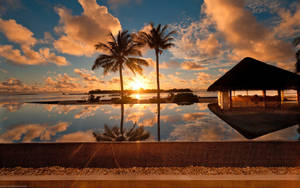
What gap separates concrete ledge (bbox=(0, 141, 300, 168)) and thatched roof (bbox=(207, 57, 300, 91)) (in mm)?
7431

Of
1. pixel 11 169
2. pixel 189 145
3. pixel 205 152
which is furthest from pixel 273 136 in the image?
pixel 11 169

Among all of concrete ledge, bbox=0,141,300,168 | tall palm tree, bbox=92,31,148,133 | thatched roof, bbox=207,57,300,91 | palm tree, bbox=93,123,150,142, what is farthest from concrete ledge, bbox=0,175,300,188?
tall palm tree, bbox=92,31,148,133

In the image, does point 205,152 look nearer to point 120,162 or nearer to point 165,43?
point 120,162

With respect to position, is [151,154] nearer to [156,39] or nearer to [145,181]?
[145,181]

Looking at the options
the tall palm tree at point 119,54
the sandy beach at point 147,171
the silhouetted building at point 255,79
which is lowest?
the sandy beach at point 147,171

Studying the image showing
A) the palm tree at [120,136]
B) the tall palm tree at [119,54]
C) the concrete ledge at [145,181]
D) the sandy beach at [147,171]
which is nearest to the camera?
the concrete ledge at [145,181]

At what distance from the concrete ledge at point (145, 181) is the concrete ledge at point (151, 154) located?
6.95 feet

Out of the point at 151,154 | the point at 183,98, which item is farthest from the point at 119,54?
the point at 151,154

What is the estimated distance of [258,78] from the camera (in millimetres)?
9695

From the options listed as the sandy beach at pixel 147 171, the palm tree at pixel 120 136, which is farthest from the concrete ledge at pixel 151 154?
the palm tree at pixel 120 136

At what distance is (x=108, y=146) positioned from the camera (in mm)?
3383

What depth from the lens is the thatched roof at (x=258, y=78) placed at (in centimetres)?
948

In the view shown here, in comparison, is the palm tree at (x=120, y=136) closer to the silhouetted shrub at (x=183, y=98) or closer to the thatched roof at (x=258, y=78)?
the thatched roof at (x=258, y=78)

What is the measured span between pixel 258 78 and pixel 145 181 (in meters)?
11.5
